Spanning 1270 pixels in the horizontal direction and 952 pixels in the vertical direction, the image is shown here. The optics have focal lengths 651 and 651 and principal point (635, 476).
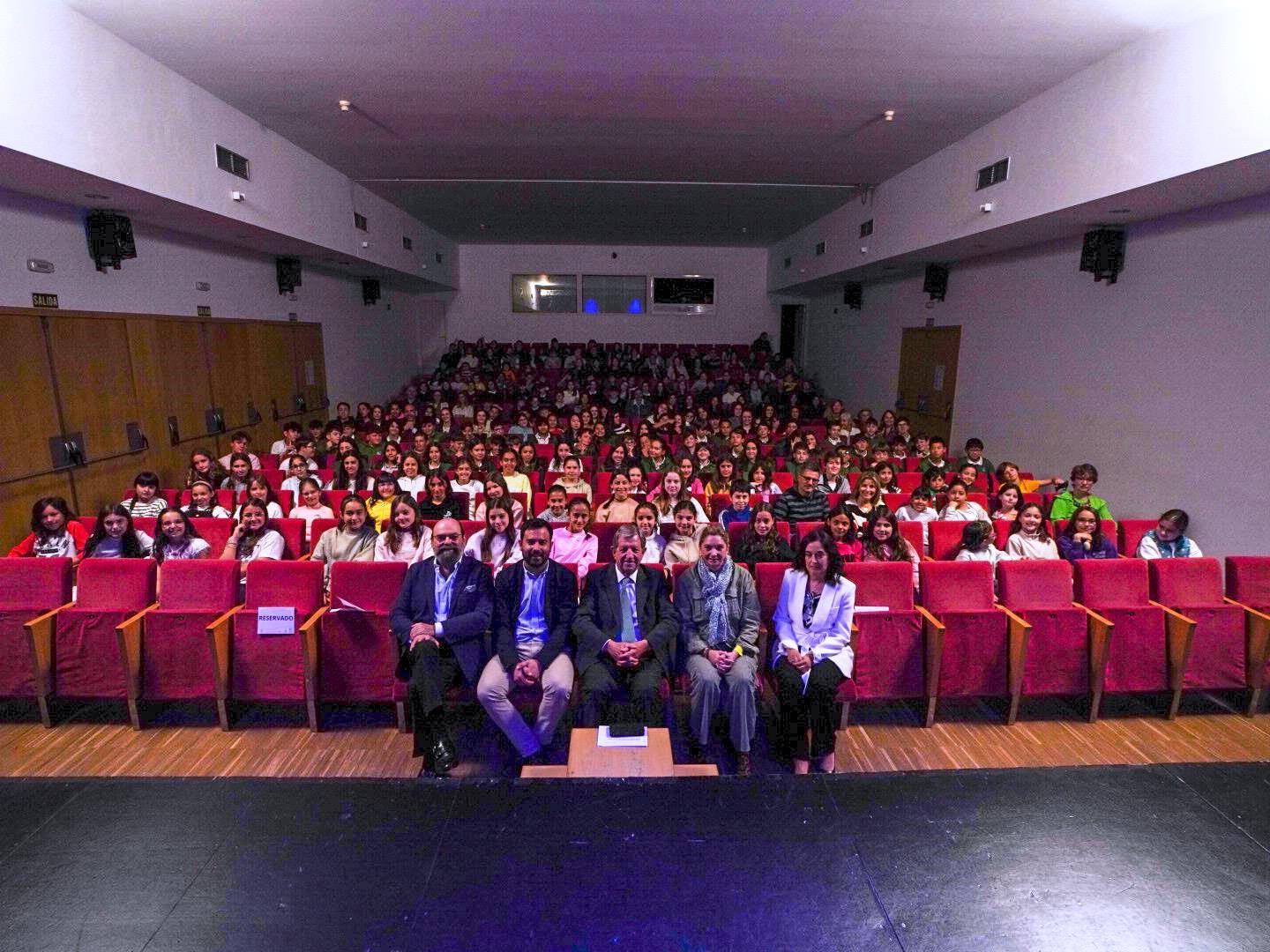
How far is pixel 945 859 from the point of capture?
5.26 ft

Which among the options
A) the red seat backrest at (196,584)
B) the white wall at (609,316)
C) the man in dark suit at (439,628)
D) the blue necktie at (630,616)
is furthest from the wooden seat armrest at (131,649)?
the white wall at (609,316)

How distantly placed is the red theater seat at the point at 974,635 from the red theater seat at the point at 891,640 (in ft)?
0.26

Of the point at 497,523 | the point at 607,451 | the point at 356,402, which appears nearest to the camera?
the point at 497,523

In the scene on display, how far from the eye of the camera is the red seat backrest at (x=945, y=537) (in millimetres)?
4371

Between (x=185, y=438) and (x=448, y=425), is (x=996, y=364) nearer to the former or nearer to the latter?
(x=448, y=425)

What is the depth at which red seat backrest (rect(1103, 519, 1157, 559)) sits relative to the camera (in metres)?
4.52

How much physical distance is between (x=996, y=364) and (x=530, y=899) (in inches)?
304

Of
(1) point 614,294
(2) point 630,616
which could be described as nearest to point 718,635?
(2) point 630,616

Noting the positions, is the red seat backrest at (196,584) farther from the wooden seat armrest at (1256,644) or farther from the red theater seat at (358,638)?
the wooden seat armrest at (1256,644)

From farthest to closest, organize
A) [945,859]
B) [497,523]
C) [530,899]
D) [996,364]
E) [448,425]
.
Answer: [448,425]
[996,364]
[497,523]
[945,859]
[530,899]

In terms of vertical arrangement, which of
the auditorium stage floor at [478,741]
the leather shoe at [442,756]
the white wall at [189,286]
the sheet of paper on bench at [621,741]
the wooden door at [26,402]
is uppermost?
the white wall at [189,286]

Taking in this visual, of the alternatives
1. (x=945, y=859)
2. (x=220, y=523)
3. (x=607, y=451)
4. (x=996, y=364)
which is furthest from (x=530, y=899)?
(x=996, y=364)

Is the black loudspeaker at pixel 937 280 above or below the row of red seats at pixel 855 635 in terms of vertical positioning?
above

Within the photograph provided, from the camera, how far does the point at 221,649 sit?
3199mm
